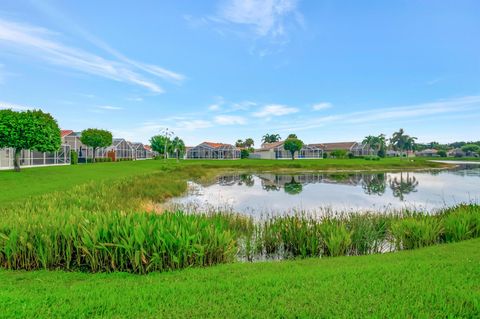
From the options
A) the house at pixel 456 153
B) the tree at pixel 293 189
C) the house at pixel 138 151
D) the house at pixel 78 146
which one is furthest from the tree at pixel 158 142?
the house at pixel 456 153

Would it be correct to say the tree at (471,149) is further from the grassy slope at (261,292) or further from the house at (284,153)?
the grassy slope at (261,292)

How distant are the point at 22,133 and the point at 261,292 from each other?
32.4 meters

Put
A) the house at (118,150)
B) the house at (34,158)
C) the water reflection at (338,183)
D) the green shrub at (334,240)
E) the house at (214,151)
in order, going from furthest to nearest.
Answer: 1. the house at (214,151)
2. the house at (118,150)
3. the house at (34,158)
4. the water reflection at (338,183)
5. the green shrub at (334,240)

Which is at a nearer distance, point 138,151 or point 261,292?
point 261,292

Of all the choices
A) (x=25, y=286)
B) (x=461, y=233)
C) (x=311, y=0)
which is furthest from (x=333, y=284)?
(x=311, y=0)

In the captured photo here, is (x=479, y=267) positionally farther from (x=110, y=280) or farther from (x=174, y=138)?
(x=174, y=138)

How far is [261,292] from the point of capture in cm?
441

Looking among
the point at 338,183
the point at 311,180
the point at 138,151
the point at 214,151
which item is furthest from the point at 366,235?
the point at 138,151

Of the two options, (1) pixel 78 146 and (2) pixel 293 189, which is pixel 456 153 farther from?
(1) pixel 78 146

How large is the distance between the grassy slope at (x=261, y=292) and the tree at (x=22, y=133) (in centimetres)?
2854

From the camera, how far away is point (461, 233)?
27.7ft

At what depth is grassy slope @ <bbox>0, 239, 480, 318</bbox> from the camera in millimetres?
3877

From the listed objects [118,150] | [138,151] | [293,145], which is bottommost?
[118,150]

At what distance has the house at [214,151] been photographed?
83562mm
